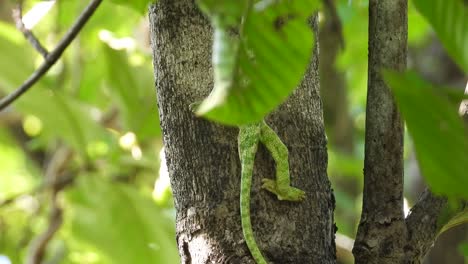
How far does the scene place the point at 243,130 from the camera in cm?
123

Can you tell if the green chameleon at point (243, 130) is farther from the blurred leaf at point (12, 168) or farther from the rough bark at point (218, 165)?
the blurred leaf at point (12, 168)

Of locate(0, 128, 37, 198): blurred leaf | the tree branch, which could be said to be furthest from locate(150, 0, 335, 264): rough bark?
locate(0, 128, 37, 198): blurred leaf

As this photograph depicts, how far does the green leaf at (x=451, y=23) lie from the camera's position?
750 mm

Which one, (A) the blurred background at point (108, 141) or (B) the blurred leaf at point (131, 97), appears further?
(B) the blurred leaf at point (131, 97)

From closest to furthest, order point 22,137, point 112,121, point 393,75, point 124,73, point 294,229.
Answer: point 393,75 < point 294,229 < point 124,73 < point 112,121 < point 22,137

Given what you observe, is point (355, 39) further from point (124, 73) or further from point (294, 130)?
point (294, 130)

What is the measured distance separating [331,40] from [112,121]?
1052 millimetres

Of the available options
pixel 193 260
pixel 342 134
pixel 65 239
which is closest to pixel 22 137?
pixel 65 239

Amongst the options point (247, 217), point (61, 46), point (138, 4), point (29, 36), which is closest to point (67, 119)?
point (29, 36)

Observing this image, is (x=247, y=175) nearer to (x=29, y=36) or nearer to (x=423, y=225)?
(x=423, y=225)

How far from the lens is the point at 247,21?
0.81m

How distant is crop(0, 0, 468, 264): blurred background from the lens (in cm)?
257

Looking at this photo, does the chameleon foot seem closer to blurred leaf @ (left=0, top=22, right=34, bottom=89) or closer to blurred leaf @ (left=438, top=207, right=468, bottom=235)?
blurred leaf @ (left=438, top=207, right=468, bottom=235)

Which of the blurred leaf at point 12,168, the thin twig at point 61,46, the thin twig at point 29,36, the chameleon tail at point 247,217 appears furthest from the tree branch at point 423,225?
the blurred leaf at point 12,168
